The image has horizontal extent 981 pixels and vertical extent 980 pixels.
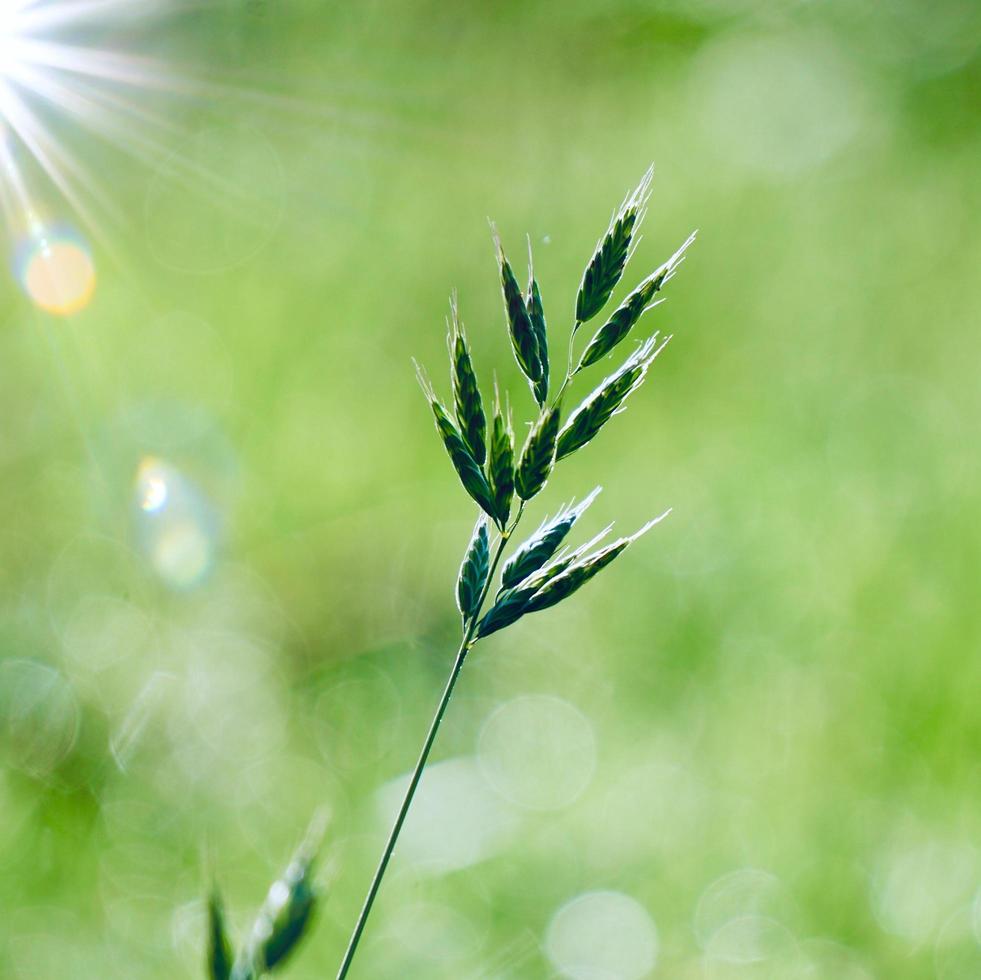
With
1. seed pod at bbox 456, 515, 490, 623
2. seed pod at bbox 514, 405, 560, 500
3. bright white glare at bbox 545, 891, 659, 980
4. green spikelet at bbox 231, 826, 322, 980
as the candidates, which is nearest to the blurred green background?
bright white glare at bbox 545, 891, 659, 980

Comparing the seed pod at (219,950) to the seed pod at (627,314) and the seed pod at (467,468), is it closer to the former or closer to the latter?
the seed pod at (467,468)

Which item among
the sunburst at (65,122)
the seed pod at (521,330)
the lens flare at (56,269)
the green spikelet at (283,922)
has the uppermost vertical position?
the sunburst at (65,122)

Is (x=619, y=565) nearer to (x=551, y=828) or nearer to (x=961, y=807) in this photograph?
(x=551, y=828)

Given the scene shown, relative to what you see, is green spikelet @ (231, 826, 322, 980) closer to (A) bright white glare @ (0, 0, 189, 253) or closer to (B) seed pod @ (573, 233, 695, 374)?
(B) seed pod @ (573, 233, 695, 374)

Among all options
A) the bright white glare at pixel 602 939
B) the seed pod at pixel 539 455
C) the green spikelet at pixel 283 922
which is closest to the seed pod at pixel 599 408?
the seed pod at pixel 539 455

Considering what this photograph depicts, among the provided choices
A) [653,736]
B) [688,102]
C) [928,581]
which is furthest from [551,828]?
[688,102]
